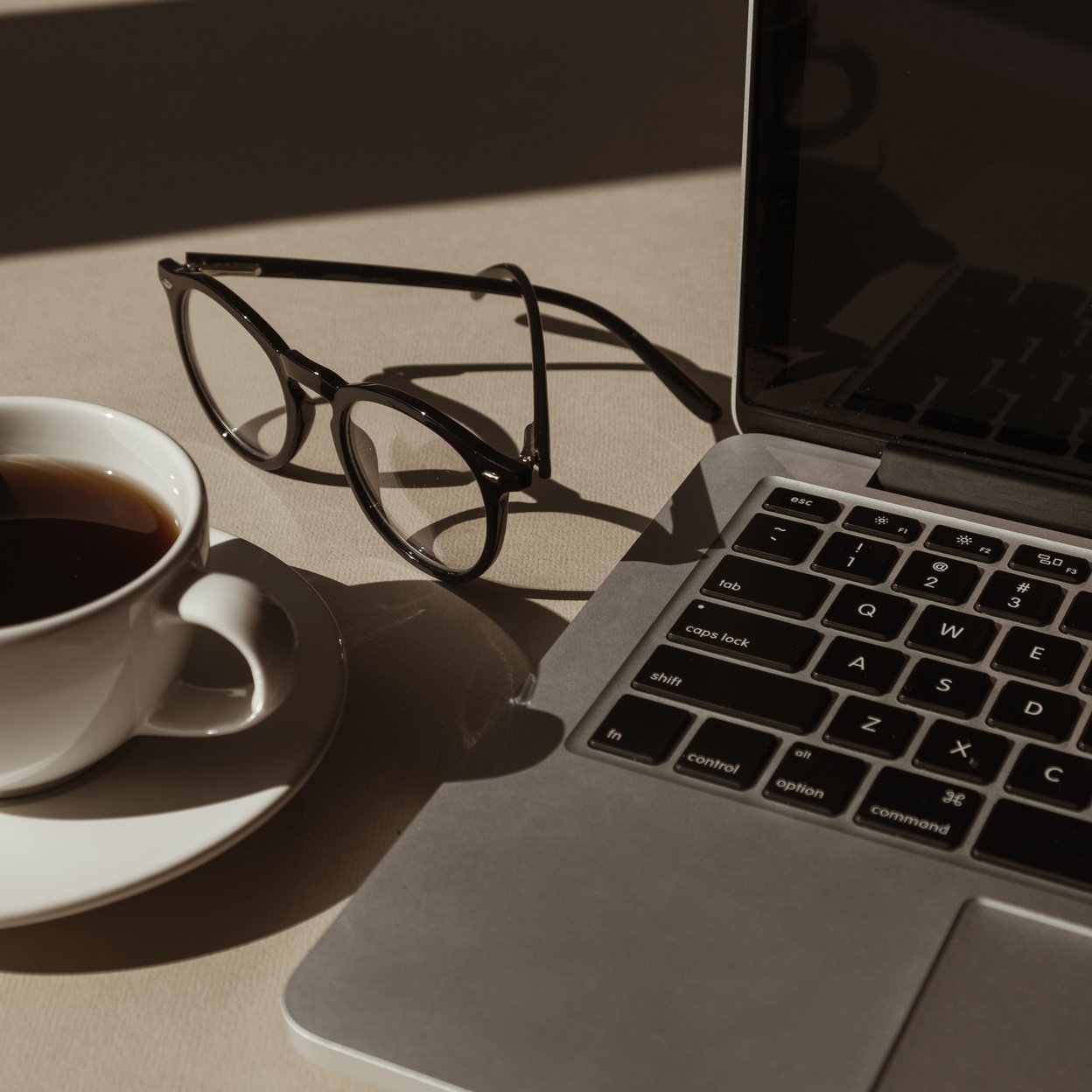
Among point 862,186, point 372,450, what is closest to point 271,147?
point 372,450

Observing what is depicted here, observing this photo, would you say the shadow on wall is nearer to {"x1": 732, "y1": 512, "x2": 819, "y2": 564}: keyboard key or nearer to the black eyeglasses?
the black eyeglasses

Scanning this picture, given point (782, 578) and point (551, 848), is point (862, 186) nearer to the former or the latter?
point (782, 578)

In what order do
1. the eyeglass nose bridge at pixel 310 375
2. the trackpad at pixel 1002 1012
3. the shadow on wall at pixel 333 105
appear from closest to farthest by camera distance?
the trackpad at pixel 1002 1012 < the eyeglass nose bridge at pixel 310 375 < the shadow on wall at pixel 333 105

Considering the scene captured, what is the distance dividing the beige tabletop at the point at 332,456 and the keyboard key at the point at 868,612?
97 mm

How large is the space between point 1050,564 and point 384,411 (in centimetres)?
24

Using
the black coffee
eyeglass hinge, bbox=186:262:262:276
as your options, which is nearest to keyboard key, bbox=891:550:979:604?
the black coffee

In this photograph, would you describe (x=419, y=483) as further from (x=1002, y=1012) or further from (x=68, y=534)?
(x=1002, y=1012)

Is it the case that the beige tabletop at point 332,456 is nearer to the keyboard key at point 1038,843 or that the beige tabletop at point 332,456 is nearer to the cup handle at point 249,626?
the cup handle at point 249,626

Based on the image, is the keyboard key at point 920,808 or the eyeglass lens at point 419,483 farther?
the eyeglass lens at point 419,483

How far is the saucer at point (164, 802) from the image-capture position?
0.32 meters

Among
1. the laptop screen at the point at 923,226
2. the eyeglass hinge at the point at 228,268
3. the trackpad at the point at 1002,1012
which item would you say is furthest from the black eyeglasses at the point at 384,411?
the trackpad at the point at 1002,1012

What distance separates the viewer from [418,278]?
64 centimetres

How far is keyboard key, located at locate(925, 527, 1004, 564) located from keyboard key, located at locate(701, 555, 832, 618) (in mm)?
42

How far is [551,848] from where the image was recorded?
33 cm
